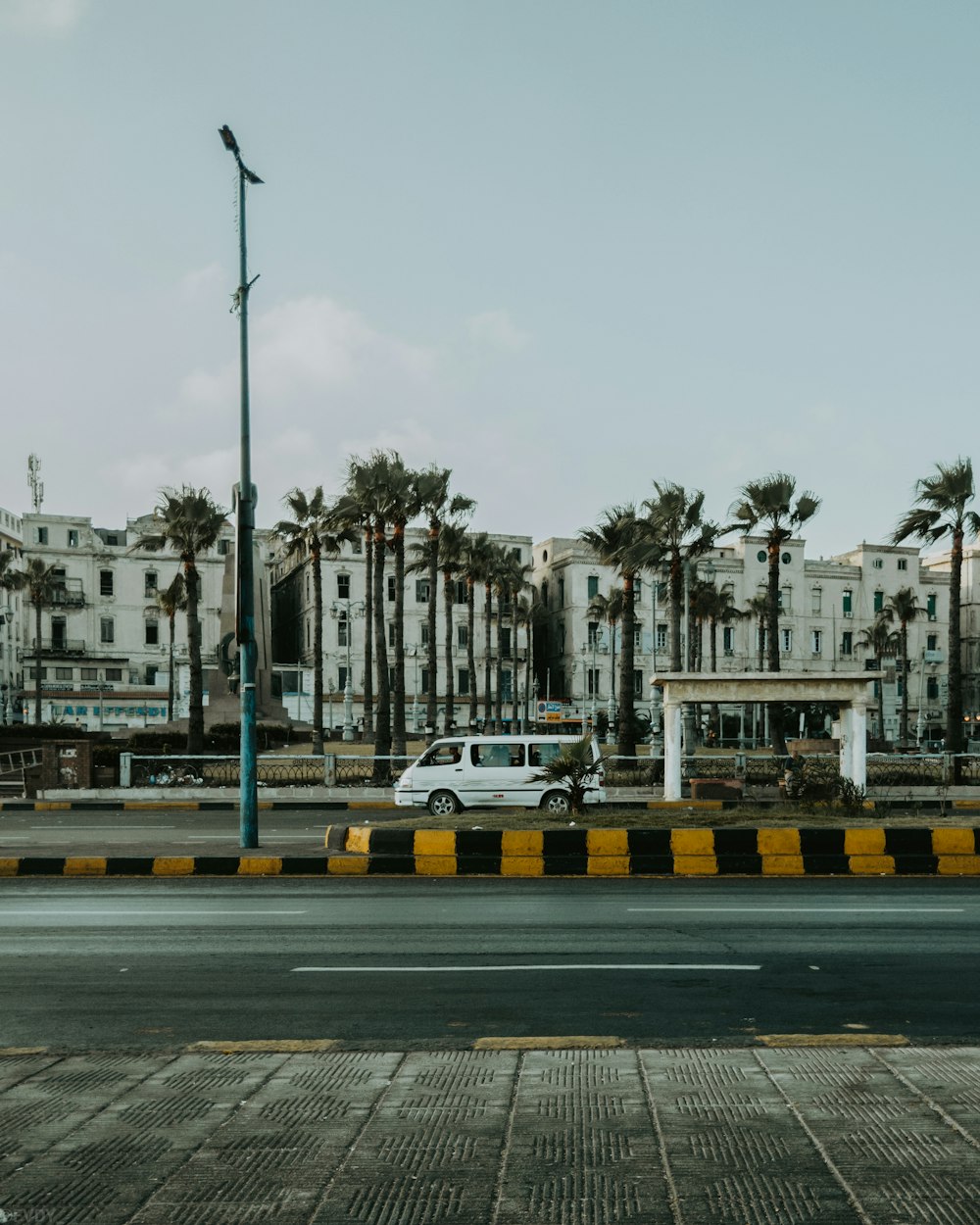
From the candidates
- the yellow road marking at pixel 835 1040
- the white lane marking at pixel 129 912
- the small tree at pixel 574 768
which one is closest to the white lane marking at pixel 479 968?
the yellow road marking at pixel 835 1040

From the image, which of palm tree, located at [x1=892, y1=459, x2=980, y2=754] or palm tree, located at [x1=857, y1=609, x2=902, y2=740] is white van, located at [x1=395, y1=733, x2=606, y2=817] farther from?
palm tree, located at [x1=857, y1=609, x2=902, y2=740]

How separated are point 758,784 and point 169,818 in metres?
14.6

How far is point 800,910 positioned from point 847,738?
13.8 meters

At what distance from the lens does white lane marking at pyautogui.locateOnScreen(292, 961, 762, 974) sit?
8.96 meters

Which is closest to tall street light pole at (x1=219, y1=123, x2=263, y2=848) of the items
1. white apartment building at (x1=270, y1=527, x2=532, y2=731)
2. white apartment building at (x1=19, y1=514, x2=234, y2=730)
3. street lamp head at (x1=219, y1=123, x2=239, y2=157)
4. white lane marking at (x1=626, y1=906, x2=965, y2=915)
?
street lamp head at (x1=219, y1=123, x2=239, y2=157)

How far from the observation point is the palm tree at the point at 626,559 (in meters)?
41.1

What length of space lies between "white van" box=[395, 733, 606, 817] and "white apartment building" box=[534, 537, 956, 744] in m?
70.5

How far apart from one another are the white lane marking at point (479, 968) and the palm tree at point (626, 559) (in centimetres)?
2946

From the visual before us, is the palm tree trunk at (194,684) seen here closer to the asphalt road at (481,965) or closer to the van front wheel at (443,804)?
the van front wheel at (443,804)

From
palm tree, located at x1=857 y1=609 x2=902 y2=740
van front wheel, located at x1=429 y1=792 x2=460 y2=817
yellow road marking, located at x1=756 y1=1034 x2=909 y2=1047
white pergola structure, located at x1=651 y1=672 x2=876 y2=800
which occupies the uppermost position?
palm tree, located at x1=857 y1=609 x2=902 y2=740

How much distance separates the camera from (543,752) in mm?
25484

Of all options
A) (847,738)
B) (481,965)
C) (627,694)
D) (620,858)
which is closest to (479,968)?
(481,965)

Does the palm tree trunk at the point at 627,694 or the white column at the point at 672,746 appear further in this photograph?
the palm tree trunk at the point at 627,694

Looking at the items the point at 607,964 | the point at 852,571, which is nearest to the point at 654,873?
the point at 607,964
